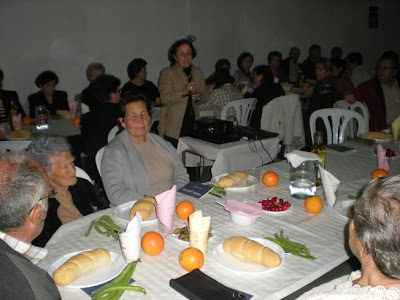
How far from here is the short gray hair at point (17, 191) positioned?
4.24ft

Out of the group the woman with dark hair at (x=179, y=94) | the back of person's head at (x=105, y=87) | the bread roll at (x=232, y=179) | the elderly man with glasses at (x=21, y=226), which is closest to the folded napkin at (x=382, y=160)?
the bread roll at (x=232, y=179)

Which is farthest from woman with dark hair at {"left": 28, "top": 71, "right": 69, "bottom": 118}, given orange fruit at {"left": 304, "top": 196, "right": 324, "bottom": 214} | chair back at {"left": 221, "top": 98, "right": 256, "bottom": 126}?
orange fruit at {"left": 304, "top": 196, "right": 324, "bottom": 214}

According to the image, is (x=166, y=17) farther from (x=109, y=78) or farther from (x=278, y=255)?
(x=278, y=255)

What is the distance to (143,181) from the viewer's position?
2680mm

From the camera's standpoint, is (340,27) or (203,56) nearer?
(203,56)

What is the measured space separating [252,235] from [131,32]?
5791mm

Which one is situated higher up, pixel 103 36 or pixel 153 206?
pixel 103 36

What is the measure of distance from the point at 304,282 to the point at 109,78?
2.95 metres

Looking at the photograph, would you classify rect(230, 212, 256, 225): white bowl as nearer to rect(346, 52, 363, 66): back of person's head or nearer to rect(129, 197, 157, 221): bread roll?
rect(129, 197, 157, 221): bread roll

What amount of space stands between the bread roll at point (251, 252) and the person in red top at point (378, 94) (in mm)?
3352

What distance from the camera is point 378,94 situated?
458 centimetres

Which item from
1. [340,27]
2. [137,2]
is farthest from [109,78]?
[340,27]

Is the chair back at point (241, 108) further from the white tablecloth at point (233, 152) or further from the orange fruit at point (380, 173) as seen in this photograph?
the orange fruit at point (380, 173)

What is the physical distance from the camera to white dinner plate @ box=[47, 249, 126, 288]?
147 centimetres
